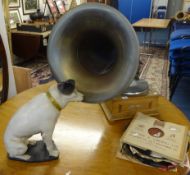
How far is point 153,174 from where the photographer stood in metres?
0.66

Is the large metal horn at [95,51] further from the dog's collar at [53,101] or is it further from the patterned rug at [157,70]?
the patterned rug at [157,70]

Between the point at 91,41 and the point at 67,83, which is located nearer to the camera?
the point at 67,83

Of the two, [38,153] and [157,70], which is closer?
[38,153]

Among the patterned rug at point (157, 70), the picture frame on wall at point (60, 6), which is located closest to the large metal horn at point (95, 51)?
the patterned rug at point (157, 70)

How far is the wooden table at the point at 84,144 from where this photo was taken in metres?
0.67

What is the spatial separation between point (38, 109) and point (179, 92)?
6.96 feet

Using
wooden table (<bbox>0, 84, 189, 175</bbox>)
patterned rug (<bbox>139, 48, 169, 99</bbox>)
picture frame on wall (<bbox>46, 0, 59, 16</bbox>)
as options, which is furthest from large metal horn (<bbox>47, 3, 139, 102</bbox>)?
picture frame on wall (<bbox>46, 0, 59, 16</bbox>)

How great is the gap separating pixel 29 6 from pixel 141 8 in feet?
10.1

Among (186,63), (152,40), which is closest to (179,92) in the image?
(186,63)

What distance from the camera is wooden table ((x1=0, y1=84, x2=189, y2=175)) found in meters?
0.67

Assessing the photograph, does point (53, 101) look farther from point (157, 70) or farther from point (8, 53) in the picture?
→ point (157, 70)

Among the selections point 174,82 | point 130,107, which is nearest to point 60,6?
point 174,82

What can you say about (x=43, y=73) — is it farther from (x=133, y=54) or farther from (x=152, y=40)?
(x=152, y=40)

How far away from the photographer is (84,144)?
2.55 ft
